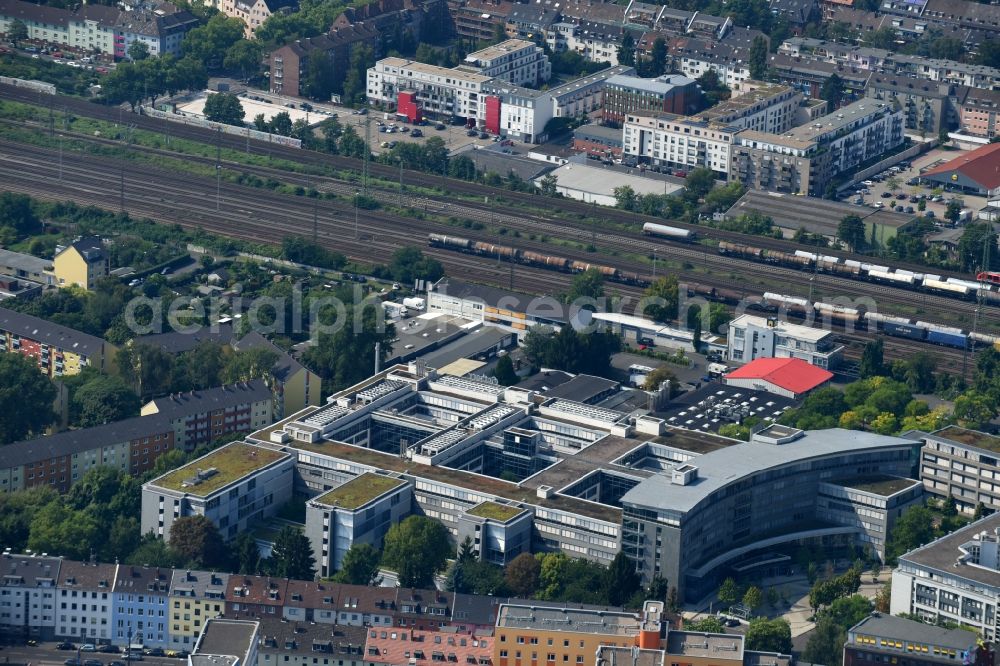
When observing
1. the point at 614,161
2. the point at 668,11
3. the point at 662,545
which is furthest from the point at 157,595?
the point at 668,11

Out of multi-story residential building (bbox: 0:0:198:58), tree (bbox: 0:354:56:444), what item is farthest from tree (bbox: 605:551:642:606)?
multi-story residential building (bbox: 0:0:198:58)

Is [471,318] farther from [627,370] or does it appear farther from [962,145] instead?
[962,145]

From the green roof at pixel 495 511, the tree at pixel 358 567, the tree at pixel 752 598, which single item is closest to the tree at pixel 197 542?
the tree at pixel 358 567

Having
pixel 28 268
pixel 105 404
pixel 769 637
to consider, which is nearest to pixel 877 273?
pixel 28 268

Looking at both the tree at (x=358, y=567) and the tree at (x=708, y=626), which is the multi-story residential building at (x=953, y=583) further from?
the tree at (x=358, y=567)

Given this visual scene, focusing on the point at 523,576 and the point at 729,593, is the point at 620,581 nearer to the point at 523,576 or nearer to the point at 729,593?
the point at 523,576

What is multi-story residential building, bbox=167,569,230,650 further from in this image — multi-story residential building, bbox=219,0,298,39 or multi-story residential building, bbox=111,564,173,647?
multi-story residential building, bbox=219,0,298,39

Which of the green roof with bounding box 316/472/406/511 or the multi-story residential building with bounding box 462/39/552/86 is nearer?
the green roof with bounding box 316/472/406/511
